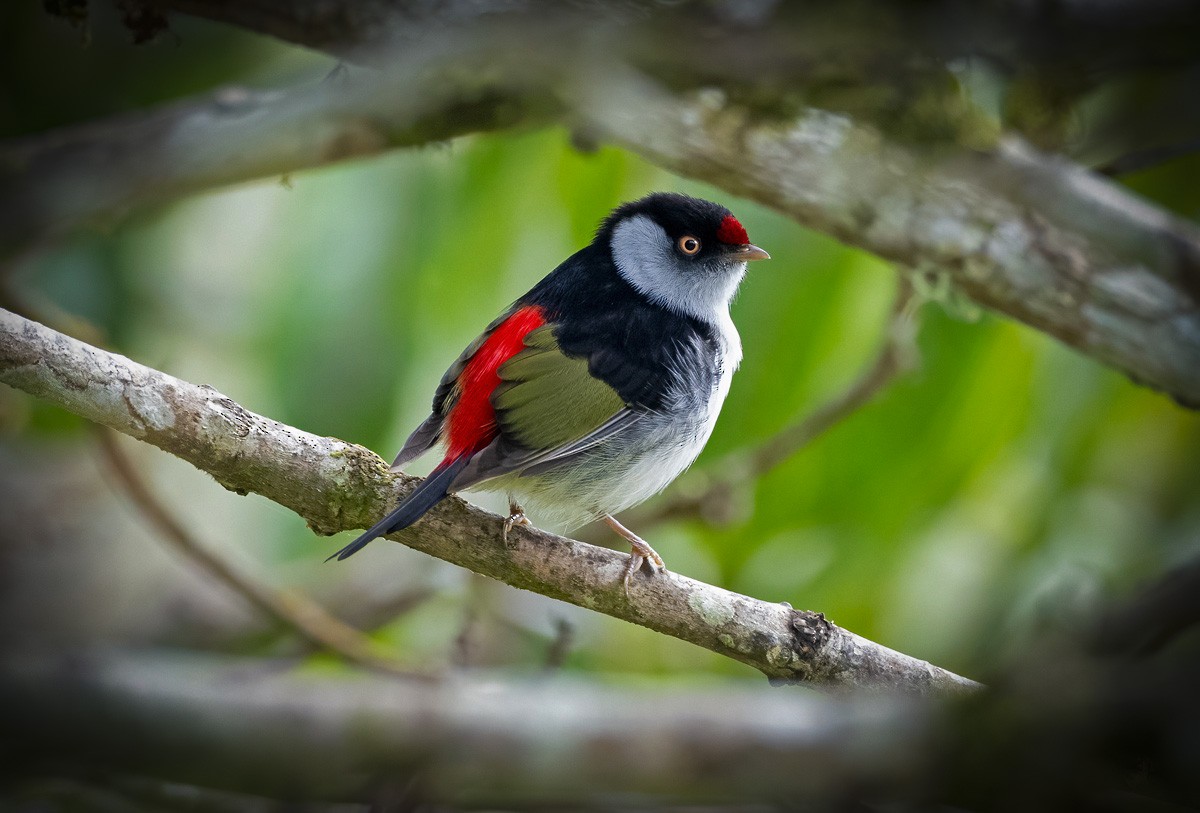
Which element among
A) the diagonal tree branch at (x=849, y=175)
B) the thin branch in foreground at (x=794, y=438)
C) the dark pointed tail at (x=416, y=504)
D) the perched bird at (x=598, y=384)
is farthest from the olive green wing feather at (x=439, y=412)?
the thin branch in foreground at (x=794, y=438)

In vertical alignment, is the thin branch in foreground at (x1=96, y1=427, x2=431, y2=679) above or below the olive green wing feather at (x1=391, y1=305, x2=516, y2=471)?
below

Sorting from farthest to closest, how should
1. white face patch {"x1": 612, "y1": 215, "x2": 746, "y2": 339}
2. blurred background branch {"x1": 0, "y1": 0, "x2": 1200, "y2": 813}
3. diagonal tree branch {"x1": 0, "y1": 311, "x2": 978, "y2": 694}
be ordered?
white face patch {"x1": 612, "y1": 215, "x2": 746, "y2": 339}
diagonal tree branch {"x1": 0, "y1": 311, "x2": 978, "y2": 694}
blurred background branch {"x1": 0, "y1": 0, "x2": 1200, "y2": 813}

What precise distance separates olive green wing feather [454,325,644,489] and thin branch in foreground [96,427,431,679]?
110 centimetres

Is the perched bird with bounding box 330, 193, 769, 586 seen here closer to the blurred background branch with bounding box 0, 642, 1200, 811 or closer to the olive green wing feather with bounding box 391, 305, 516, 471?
the olive green wing feather with bounding box 391, 305, 516, 471

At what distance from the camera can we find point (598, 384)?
9.89ft

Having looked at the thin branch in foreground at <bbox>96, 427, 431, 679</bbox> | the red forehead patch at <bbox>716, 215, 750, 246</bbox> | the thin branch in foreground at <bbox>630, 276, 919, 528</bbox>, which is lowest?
the thin branch in foreground at <bbox>96, 427, 431, 679</bbox>

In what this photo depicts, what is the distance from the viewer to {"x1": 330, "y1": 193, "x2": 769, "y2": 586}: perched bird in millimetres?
2844

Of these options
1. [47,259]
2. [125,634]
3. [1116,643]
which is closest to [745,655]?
[1116,643]

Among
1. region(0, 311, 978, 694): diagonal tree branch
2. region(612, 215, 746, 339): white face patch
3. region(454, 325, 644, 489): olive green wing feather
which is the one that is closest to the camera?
region(0, 311, 978, 694): diagonal tree branch

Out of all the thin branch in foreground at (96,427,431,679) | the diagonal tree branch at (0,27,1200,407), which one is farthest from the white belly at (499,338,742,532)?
the diagonal tree branch at (0,27,1200,407)

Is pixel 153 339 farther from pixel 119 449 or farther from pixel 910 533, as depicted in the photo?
pixel 910 533

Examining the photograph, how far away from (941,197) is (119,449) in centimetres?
299

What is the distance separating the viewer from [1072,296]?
3.87m

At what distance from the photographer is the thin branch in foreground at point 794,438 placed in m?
4.16
